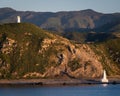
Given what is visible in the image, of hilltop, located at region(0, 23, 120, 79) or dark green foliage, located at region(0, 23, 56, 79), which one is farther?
hilltop, located at region(0, 23, 120, 79)

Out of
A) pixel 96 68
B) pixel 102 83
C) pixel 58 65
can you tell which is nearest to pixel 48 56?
pixel 58 65

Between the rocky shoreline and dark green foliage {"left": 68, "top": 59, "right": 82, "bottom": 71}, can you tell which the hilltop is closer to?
dark green foliage {"left": 68, "top": 59, "right": 82, "bottom": 71}

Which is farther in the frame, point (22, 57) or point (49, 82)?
point (22, 57)

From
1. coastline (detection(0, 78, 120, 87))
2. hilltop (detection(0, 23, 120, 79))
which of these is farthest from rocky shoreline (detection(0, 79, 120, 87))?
hilltop (detection(0, 23, 120, 79))

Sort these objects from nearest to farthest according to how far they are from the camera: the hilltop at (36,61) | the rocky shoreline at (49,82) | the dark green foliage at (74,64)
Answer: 1. the rocky shoreline at (49,82)
2. the hilltop at (36,61)
3. the dark green foliage at (74,64)

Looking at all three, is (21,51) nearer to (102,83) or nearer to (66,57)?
(66,57)

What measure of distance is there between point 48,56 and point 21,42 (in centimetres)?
1019

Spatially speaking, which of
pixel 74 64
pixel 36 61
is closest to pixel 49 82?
pixel 36 61

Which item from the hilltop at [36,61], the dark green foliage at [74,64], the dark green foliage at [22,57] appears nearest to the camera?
the dark green foliage at [22,57]

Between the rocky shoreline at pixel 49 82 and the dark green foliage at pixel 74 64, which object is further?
the dark green foliage at pixel 74 64

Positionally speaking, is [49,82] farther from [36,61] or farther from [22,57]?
[22,57]

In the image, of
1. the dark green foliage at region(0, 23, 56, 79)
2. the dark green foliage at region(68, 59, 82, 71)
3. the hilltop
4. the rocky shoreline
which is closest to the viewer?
the rocky shoreline

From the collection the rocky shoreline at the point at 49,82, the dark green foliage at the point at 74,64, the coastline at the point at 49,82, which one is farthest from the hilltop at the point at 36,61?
the rocky shoreline at the point at 49,82

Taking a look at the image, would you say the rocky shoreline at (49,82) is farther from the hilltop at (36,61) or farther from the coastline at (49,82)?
the hilltop at (36,61)
